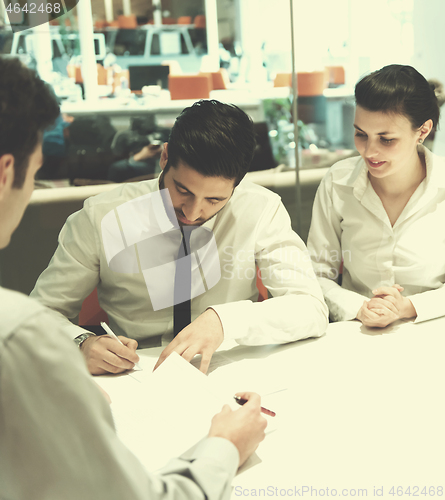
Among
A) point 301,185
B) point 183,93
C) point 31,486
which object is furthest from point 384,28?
point 31,486

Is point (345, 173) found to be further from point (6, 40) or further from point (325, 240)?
point (6, 40)

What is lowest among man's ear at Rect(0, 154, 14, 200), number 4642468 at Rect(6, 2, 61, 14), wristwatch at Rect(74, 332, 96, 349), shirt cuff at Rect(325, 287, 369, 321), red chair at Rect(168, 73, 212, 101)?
shirt cuff at Rect(325, 287, 369, 321)

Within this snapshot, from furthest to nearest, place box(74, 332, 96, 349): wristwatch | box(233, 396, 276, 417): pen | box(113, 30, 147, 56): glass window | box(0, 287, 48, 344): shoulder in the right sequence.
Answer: box(113, 30, 147, 56): glass window, box(74, 332, 96, 349): wristwatch, box(233, 396, 276, 417): pen, box(0, 287, 48, 344): shoulder

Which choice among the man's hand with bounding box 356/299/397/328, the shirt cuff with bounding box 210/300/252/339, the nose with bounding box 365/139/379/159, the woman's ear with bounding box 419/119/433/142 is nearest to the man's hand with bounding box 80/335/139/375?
the shirt cuff with bounding box 210/300/252/339

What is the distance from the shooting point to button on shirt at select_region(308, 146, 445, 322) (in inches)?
71.5

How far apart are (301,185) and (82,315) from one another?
63.7 inches

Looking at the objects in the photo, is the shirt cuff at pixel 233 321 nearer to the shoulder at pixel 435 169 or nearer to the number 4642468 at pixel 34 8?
the shoulder at pixel 435 169

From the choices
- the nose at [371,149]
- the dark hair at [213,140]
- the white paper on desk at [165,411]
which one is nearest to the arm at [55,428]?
the white paper on desk at [165,411]

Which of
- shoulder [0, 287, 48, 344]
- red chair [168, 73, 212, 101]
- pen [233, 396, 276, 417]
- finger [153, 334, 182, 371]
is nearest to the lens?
shoulder [0, 287, 48, 344]

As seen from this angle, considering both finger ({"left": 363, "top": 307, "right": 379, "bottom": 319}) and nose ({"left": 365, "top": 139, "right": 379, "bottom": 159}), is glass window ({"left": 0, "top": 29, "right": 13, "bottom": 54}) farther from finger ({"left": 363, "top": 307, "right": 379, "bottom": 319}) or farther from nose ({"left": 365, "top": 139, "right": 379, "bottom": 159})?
finger ({"left": 363, "top": 307, "right": 379, "bottom": 319})

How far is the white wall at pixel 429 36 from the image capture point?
273 cm

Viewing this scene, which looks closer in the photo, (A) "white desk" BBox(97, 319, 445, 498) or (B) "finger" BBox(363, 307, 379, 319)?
(A) "white desk" BBox(97, 319, 445, 498)

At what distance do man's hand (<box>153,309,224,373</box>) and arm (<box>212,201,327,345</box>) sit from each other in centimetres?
3

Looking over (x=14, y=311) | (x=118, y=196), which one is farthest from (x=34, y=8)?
(x=14, y=311)
